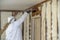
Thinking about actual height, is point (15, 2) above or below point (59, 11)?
above

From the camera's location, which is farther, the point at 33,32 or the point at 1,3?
the point at 1,3

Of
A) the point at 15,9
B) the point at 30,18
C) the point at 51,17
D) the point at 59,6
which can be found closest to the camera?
the point at 59,6

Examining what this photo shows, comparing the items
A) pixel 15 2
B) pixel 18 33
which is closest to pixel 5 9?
pixel 15 2

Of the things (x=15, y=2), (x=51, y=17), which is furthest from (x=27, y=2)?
(x=51, y=17)

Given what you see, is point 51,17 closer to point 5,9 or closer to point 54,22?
point 54,22

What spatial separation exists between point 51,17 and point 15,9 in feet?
7.05

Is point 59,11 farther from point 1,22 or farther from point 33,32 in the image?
point 1,22

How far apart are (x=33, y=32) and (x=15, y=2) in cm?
96

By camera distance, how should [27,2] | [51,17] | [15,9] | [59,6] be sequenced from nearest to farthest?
[59,6]
[51,17]
[27,2]
[15,9]

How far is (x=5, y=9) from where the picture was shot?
3939 millimetres

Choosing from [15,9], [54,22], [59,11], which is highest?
[15,9]

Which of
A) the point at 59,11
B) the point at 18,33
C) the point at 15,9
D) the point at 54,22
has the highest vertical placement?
the point at 15,9

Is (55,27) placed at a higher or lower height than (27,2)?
lower

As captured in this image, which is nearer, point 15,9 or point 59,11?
point 59,11
